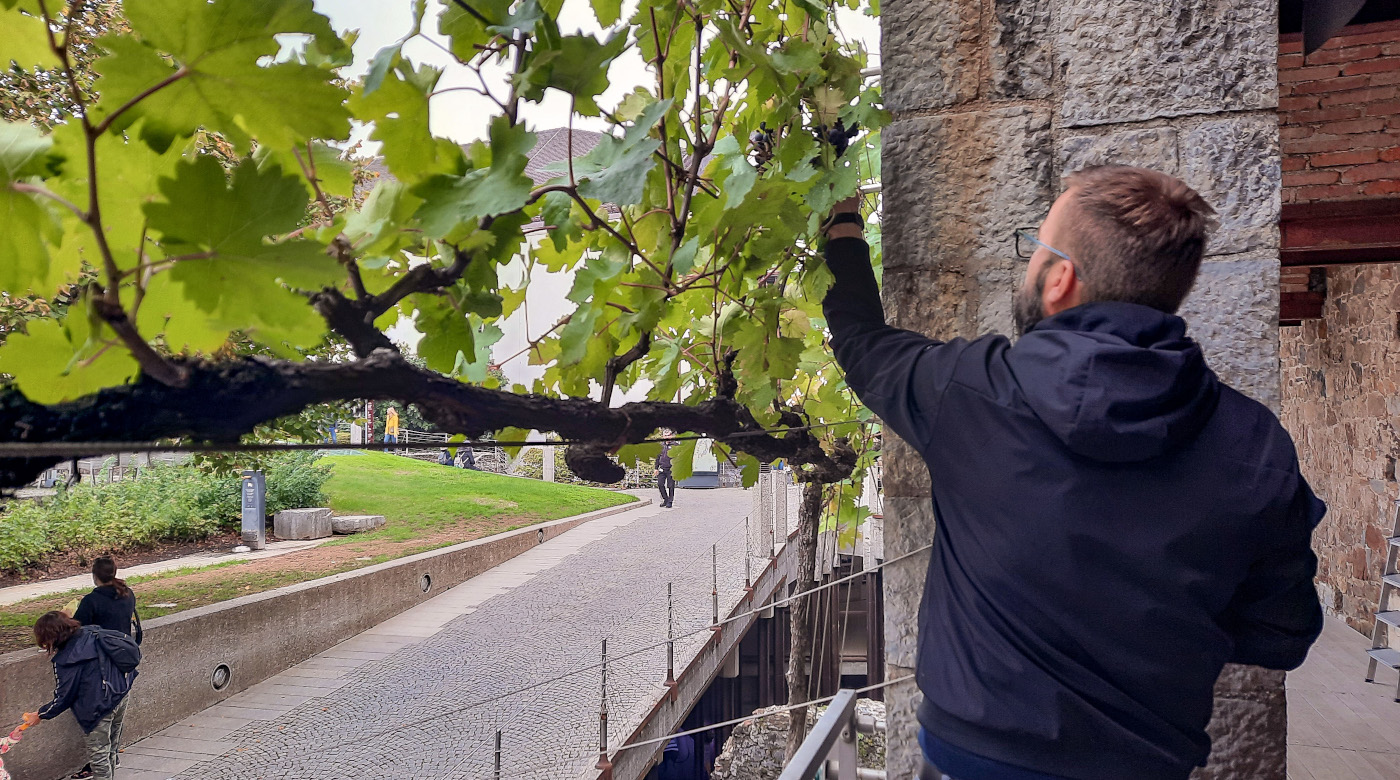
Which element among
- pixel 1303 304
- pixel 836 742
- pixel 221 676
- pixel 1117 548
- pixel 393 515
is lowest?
pixel 221 676

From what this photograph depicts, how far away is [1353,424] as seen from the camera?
532cm

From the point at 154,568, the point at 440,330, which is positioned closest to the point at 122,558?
the point at 154,568

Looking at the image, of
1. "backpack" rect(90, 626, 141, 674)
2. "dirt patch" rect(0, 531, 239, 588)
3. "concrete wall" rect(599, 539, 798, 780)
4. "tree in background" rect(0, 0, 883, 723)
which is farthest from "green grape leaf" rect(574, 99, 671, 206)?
"dirt patch" rect(0, 531, 239, 588)

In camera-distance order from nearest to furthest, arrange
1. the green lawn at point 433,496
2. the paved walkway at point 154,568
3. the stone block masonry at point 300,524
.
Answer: the paved walkway at point 154,568, the stone block masonry at point 300,524, the green lawn at point 433,496

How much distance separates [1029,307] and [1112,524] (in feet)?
0.89

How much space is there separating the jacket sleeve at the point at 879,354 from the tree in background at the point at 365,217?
0.16 ft

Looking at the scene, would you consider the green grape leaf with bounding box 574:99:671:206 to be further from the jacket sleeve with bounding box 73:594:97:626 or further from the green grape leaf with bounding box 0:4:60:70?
the jacket sleeve with bounding box 73:594:97:626

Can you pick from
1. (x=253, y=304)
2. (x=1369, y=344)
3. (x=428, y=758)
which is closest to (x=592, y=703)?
(x=428, y=758)

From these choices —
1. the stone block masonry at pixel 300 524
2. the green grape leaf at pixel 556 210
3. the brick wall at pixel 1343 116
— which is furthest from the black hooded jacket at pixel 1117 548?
the stone block masonry at pixel 300 524

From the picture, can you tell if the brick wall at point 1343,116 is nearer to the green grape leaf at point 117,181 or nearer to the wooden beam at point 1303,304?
the wooden beam at point 1303,304

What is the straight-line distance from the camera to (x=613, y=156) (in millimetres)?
815

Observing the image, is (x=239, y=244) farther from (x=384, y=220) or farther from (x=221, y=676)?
(x=221, y=676)

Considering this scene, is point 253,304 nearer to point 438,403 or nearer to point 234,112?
point 234,112

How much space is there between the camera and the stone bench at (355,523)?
1102 cm
